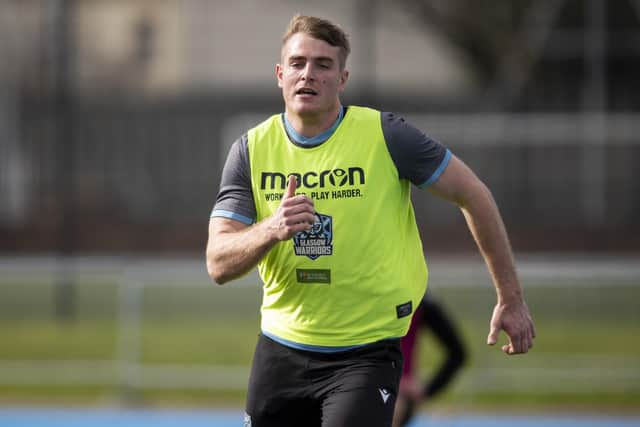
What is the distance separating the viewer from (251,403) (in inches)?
187

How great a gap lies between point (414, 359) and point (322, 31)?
3.18 metres

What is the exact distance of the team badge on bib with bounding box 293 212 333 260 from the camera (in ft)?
14.9

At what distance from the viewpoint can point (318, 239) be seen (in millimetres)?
4562

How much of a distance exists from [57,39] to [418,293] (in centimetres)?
1267

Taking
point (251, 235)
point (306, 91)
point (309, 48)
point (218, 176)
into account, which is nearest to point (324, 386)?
point (251, 235)

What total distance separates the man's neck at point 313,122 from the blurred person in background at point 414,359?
2.53 meters

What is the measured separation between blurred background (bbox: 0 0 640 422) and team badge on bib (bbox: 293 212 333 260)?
629 centimetres

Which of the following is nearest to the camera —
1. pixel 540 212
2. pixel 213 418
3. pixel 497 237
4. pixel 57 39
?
pixel 497 237

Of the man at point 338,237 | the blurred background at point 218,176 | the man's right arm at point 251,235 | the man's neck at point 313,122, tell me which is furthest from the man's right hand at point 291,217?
the blurred background at point 218,176

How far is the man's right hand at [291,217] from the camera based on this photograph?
13.6 ft

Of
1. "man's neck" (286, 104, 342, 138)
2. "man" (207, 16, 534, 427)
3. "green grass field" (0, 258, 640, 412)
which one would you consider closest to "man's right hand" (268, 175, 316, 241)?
"man" (207, 16, 534, 427)

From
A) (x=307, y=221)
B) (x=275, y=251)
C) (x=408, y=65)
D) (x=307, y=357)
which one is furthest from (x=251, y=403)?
(x=408, y=65)

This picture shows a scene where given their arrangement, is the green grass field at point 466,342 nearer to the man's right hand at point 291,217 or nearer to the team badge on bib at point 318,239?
the team badge on bib at point 318,239

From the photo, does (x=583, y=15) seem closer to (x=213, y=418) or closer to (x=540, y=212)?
(x=540, y=212)
